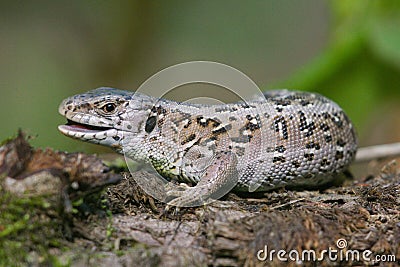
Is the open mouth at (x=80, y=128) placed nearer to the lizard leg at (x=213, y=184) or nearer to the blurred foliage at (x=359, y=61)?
the lizard leg at (x=213, y=184)

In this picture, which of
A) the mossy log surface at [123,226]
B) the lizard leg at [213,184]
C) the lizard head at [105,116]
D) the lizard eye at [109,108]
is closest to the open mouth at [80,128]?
the lizard head at [105,116]

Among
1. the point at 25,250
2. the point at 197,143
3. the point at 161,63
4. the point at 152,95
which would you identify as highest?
the point at 161,63

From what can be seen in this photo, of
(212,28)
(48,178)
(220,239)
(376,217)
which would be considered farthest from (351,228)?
(212,28)

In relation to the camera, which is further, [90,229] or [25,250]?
Result: [90,229]

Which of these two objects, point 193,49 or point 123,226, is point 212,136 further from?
point 193,49

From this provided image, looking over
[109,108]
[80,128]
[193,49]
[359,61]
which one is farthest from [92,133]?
[193,49]

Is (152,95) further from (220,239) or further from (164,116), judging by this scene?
(220,239)

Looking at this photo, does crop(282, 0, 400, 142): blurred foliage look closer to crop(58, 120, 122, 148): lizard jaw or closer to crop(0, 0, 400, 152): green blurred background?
crop(0, 0, 400, 152): green blurred background
